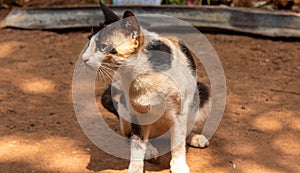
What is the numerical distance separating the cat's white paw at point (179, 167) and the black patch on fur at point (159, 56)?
0.66 m

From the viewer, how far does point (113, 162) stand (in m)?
4.20

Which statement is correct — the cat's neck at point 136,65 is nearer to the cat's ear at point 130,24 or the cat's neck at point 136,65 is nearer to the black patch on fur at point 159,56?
the black patch on fur at point 159,56

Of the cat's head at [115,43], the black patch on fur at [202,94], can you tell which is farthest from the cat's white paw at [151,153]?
the cat's head at [115,43]

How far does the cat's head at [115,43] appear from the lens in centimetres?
365

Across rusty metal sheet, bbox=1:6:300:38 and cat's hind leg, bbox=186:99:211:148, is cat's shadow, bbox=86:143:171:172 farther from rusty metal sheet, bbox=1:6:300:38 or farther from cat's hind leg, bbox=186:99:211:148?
rusty metal sheet, bbox=1:6:300:38

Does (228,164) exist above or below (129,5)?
below

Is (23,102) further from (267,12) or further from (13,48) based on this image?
(267,12)

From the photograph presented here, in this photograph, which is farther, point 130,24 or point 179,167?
point 179,167

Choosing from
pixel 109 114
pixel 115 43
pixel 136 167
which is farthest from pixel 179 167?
pixel 109 114

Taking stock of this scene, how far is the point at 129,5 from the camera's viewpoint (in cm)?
648

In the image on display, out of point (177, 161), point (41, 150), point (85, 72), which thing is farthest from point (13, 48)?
point (177, 161)

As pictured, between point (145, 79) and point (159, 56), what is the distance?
17 centimetres

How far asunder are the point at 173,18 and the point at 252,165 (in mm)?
→ 2588

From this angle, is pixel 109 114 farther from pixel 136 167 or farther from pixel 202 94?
pixel 136 167
